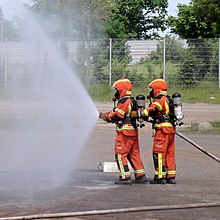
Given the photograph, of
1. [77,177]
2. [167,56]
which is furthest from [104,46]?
[77,177]

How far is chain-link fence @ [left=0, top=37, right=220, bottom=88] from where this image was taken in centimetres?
2947

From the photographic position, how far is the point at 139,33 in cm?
5312

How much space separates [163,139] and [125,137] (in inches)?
22.4

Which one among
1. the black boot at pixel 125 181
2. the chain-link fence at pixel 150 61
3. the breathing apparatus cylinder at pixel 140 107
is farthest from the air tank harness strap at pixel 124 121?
the chain-link fence at pixel 150 61

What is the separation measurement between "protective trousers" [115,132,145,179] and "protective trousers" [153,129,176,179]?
0.29m

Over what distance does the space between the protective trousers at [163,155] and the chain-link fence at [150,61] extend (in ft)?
60.9

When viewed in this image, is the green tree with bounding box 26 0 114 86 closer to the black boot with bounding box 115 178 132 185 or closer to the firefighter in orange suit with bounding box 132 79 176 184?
the firefighter in orange suit with bounding box 132 79 176 184

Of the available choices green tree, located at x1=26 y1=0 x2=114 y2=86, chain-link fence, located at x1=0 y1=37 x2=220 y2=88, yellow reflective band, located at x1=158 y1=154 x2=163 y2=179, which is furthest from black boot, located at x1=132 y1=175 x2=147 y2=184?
chain-link fence, located at x1=0 y1=37 x2=220 y2=88

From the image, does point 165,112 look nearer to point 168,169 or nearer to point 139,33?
point 168,169

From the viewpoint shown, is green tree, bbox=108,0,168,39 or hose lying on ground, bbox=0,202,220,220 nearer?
hose lying on ground, bbox=0,202,220,220

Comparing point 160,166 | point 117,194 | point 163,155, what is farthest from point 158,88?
point 117,194

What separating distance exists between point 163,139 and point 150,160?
116 inches

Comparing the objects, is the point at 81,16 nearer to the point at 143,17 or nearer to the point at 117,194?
the point at 117,194

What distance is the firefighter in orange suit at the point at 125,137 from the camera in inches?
404
